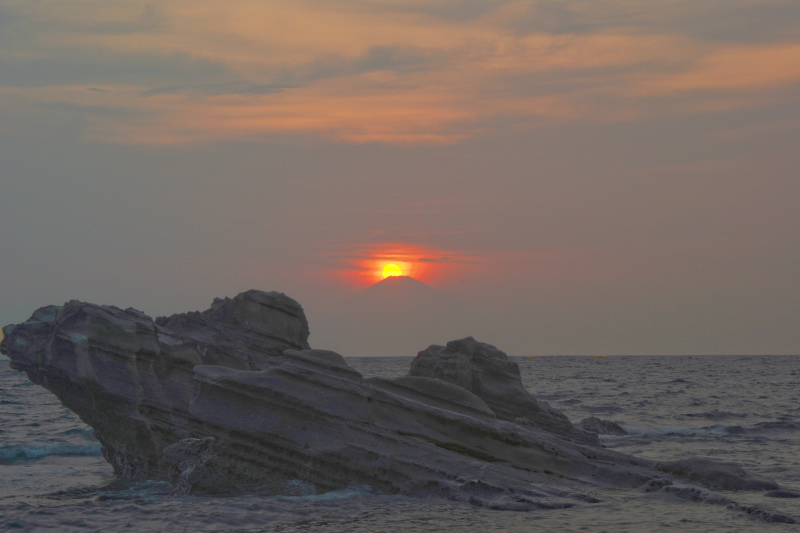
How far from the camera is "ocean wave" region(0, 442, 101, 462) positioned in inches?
1189

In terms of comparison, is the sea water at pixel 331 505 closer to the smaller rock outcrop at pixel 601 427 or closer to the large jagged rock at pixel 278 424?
the large jagged rock at pixel 278 424

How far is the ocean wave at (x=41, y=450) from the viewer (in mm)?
30208

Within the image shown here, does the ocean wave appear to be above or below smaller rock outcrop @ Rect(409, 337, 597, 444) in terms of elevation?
below

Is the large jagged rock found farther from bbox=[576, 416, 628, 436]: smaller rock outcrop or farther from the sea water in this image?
bbox=[576, 416, 628, 436]: smaller rock outcrop

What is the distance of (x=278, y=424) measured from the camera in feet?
67.2

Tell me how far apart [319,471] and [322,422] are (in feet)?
4.48

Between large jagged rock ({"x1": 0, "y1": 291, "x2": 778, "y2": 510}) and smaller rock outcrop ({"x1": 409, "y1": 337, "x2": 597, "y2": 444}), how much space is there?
86.7 inches

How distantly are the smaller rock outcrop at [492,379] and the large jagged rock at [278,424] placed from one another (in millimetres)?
2202

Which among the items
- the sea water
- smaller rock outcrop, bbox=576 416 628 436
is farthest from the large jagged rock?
smaller rock outcrop, bbox=576 416 628 436

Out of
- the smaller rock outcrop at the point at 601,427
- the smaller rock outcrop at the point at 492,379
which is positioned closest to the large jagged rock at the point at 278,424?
the smaller rock outcrop at the point at 492,379

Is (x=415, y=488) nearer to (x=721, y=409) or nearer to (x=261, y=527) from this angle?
(x=261, y=527)

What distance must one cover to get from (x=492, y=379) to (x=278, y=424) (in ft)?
41.4

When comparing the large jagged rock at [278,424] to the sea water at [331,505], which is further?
the large jagged rock at [278,424]

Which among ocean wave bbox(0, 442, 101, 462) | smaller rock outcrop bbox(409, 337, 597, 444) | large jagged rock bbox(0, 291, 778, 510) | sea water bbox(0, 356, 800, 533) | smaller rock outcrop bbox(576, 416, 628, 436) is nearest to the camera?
sea water bbox(0, 356, 800, 533)
